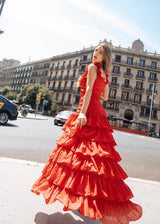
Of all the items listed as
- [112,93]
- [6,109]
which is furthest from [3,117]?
[112,93]

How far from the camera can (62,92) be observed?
4362 cm

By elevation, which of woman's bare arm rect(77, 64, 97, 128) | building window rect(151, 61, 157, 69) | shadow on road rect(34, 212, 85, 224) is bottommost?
shadow on road rect(34, 212, 85, 224)

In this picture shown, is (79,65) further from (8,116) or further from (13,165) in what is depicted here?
(13,165)

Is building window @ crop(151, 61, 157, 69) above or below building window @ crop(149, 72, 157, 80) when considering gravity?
above

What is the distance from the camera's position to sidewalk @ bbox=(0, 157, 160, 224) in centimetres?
137

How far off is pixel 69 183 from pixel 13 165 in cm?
153

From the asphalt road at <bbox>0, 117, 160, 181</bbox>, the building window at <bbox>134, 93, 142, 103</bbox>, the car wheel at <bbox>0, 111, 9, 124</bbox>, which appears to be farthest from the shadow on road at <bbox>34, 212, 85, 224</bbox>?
the building window at <bbox>134, 93, 142, 103</bbox>

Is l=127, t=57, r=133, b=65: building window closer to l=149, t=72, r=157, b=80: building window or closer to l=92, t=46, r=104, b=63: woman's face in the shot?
l=149, t=72, r=157, b=80: building window

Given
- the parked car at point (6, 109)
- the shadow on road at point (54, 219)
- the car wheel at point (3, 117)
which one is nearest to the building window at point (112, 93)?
the parked car at point (6, 109)

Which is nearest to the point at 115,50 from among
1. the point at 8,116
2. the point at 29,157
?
the point at 8,116

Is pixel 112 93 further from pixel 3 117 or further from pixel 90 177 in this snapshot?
pixel 90 177

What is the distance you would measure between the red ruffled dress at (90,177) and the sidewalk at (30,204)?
235mm

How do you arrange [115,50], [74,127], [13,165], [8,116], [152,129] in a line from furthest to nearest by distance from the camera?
[115,50]
[152,129]
[8,116]
[13,165]
[74,127]

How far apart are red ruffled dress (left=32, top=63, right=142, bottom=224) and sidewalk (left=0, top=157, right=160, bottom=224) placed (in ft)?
0.77
